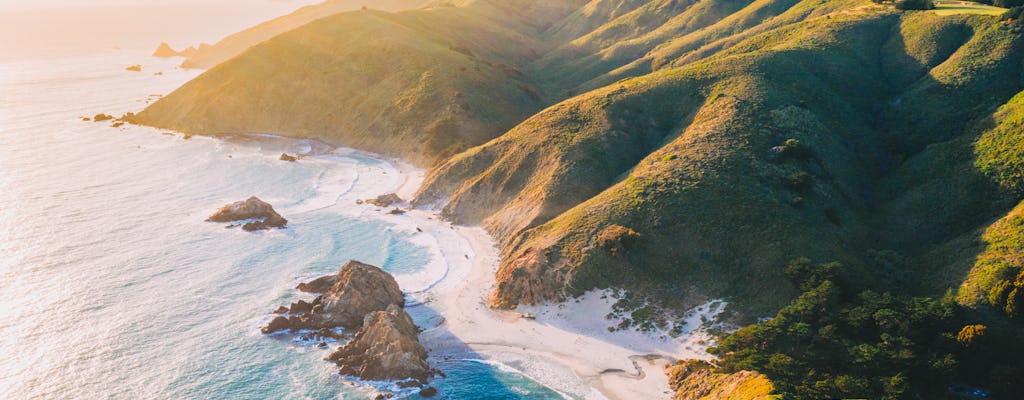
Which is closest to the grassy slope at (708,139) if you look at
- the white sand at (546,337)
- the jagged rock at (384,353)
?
the white sand at (546,337)

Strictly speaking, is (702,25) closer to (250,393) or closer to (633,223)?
(633,223)

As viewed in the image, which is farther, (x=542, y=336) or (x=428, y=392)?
(x=542, y=336)

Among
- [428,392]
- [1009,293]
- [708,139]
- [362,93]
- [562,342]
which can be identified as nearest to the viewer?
[1009,293]

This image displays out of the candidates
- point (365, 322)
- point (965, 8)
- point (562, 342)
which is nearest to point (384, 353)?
point (365, 322)

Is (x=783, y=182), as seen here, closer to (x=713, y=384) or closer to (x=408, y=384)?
(x=713, y=384)

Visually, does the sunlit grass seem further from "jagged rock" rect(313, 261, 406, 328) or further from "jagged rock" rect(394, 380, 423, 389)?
"jagged rock" rect(394, 380, 423, 389)

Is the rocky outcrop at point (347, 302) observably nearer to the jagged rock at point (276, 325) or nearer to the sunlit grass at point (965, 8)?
the jagged rock at point (276, 325)
